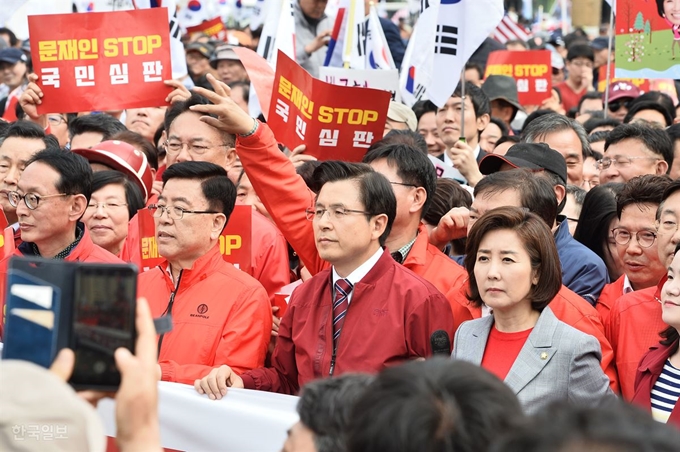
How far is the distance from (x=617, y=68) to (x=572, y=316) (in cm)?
381

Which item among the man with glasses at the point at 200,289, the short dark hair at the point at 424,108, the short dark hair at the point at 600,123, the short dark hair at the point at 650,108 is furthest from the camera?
the short dark hair at the point at 424,108

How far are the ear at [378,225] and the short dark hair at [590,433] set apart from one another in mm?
3028

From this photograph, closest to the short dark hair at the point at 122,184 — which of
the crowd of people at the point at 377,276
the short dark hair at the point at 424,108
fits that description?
the crowd of people at the point at 377,276

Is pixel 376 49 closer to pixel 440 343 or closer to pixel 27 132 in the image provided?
pixel 27 132

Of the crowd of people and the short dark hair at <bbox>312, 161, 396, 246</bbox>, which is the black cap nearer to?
the crowd of people

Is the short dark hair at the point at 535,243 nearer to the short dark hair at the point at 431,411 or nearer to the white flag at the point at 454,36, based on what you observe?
the short dark hair at the point at 431,411

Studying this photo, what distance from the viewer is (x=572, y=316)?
434 centimetres

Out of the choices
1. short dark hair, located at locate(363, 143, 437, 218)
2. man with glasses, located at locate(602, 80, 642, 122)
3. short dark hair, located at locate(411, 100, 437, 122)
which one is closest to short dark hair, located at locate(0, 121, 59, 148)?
short dark hair, located at locate(363, 143, 437, 218)

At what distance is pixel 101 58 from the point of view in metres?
6.95

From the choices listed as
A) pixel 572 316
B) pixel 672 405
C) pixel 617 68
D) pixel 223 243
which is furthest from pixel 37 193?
pixel 617 68

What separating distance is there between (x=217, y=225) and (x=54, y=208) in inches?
41.6

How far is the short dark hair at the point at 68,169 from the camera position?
559 centimetres

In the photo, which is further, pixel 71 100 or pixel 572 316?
pixel 71 100

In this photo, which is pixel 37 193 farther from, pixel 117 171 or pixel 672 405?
pixel 672 405
